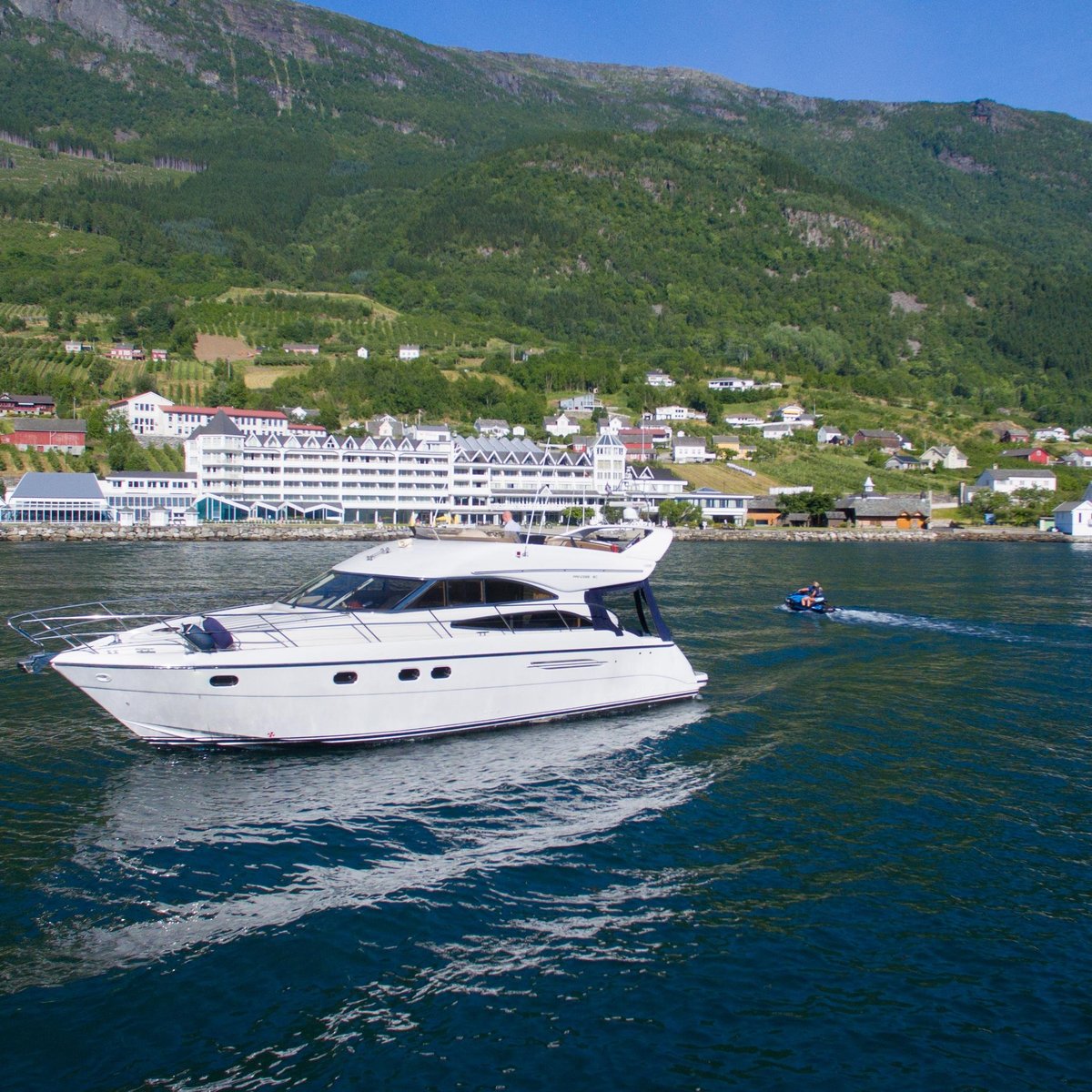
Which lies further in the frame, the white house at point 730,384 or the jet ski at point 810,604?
the white house at point 730,384

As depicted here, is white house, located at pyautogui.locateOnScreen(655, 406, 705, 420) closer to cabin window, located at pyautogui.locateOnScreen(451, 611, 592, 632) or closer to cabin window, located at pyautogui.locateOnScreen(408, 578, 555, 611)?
cabin window, located at pyautogui.locateOnScreen(451, 611, 592, 632)

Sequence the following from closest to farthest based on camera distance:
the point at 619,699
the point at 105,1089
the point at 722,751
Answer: the point at 105,1089 → the point at 722,751 → the point at 619,699

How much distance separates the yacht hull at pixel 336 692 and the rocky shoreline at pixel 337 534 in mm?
60349

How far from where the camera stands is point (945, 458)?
129750 millimetres

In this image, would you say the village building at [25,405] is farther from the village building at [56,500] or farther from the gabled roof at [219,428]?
the village building at [56,500]

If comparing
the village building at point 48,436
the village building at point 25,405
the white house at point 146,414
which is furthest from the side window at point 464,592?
the village building at point 25,405

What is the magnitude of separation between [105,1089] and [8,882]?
168 inches

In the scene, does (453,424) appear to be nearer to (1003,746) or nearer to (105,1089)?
(1003,746)

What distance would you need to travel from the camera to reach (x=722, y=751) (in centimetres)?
1662

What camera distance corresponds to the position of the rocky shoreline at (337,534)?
243ft

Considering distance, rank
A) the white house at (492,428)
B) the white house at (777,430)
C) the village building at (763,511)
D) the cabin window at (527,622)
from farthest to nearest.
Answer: the white house at (777,430)
the white house at (492,428)
the village building at (763,511)
the cabin window at (527,622)

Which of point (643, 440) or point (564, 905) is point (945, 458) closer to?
point (643, 440)

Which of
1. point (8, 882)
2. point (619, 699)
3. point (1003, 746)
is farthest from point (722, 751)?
point (8, 882)

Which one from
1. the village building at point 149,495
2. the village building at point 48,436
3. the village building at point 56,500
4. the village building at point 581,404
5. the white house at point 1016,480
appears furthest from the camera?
the village building at point 581,404
